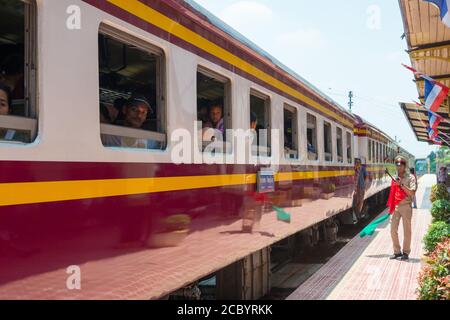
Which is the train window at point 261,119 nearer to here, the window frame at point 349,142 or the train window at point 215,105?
the train window at point 215,105

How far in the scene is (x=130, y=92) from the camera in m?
3.92

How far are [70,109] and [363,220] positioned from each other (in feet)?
44.1

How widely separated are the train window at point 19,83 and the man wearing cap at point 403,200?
19.9 ft

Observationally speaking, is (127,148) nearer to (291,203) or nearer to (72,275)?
(72,275)

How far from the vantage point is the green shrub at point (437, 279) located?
403 cm

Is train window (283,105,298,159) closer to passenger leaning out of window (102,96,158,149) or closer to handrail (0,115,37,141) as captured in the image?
passenger leaning out of window (102,96,158,149)

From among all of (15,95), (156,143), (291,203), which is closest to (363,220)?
(291,203)

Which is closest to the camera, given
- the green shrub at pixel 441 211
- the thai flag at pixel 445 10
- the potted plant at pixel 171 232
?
the potted plant at pixel 171 232

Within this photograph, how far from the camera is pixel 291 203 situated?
6.05 meters

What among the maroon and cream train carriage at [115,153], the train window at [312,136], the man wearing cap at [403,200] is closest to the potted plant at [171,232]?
the maroon and cream train carriage at [115,153]

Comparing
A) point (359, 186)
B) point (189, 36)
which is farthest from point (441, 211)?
point (189, 36)

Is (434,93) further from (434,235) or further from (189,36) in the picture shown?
(189,36)

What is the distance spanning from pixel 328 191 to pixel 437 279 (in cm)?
414

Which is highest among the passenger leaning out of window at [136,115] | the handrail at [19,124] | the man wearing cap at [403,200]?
the passenger leaning out of window at [136,115]
